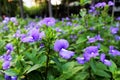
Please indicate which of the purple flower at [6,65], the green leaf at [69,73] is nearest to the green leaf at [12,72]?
the purple flower at [6,65]

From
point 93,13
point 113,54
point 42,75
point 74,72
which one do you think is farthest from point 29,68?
point 93,13

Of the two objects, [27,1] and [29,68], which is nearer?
[29,68]

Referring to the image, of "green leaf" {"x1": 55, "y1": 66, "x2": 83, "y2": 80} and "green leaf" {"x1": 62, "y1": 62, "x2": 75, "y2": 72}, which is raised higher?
"green leaf" {"x1": 62, "y1": 62, "x2": 75, "y2": 72}

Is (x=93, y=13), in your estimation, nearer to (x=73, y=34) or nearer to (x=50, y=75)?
(x=73, y=34)

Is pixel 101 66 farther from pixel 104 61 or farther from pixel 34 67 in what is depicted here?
pixel 34 67

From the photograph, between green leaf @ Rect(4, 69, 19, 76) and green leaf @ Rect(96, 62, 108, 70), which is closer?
green leaf @ Rect(4, 69, 19, 76)

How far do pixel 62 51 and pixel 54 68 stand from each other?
18 cm

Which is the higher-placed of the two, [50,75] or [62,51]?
[62,51]

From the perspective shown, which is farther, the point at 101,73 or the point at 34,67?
the point at 101,73

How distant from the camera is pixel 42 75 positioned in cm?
181

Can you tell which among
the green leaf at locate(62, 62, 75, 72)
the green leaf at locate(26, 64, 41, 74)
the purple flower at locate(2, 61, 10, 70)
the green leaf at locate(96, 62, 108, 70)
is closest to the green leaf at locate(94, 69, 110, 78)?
the green leaf at locate(96, 62, 108, 70)

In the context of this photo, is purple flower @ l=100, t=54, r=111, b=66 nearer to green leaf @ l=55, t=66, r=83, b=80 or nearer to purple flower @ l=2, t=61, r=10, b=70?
green leaf @ l=55, t=66, r=83, b=80

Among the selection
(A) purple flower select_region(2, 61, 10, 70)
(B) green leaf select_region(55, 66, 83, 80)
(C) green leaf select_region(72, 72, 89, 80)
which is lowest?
(C) green leaf select_region(72, 72, 89, 80)

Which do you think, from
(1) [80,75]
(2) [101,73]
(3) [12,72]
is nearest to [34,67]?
(3) [12,72]
